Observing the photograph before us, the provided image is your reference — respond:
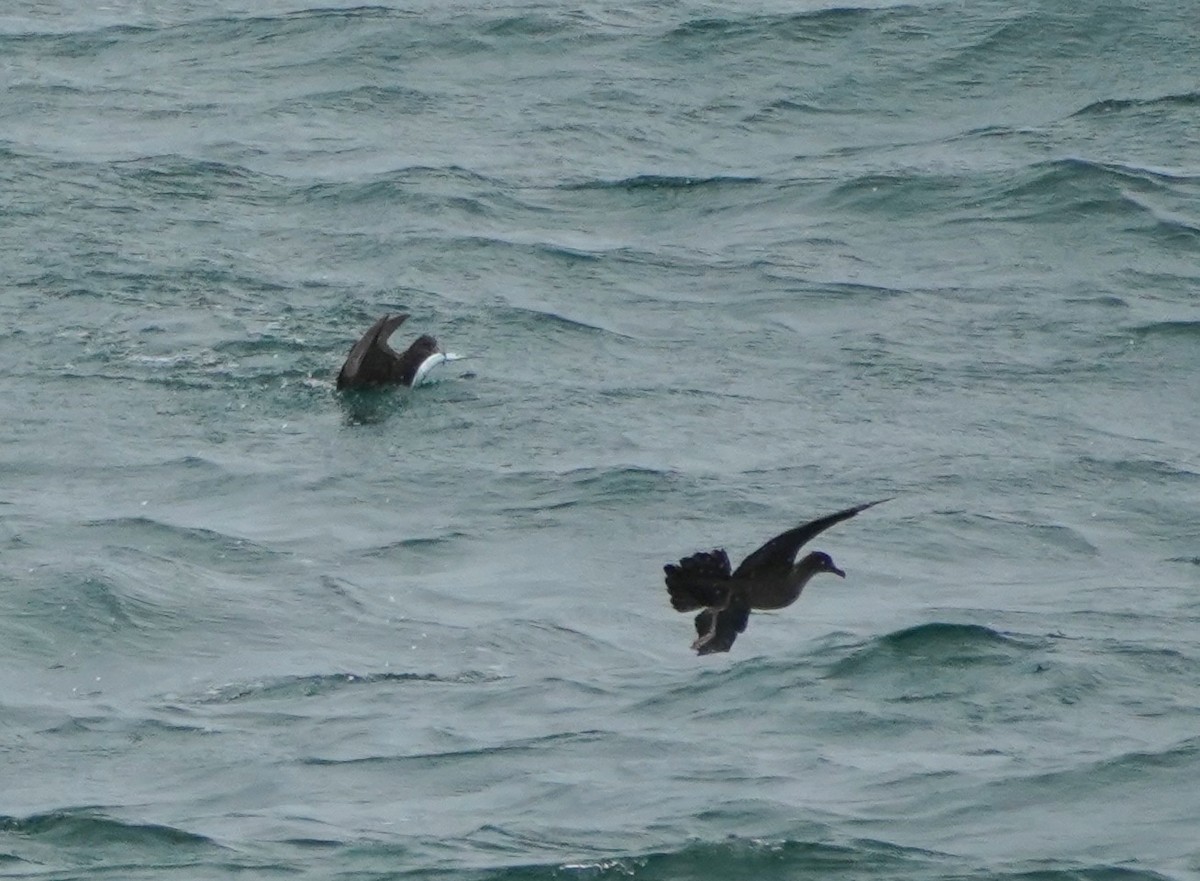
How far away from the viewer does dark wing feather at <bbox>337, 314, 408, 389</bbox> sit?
50.4 ft

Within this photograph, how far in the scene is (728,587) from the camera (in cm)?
1073

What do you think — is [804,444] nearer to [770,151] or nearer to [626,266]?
[626,266]

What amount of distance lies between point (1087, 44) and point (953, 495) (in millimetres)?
7223

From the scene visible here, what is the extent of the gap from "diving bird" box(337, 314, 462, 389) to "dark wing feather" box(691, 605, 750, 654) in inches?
193

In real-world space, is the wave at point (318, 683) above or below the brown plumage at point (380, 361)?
below

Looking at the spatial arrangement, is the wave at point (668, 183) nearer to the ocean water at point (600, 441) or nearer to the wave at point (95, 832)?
the ocean water at point (600, 441)

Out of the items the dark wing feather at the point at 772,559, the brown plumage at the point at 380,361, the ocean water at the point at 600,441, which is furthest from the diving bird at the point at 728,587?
the brown plumage at the point at 380,361

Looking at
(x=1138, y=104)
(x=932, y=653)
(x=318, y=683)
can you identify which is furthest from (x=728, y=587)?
(x=1138, y=104)

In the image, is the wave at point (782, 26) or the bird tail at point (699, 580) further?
the wave at point (782, 26)

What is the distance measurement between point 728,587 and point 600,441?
4.49 m

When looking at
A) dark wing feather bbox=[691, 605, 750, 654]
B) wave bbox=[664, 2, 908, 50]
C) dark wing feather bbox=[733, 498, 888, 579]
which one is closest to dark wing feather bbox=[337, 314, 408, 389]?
dark wing feather bbox=[733, 498, 888, 579]

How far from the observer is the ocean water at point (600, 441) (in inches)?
462

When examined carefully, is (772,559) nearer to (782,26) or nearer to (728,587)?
(728,587)

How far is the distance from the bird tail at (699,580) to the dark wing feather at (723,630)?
0.07 m
